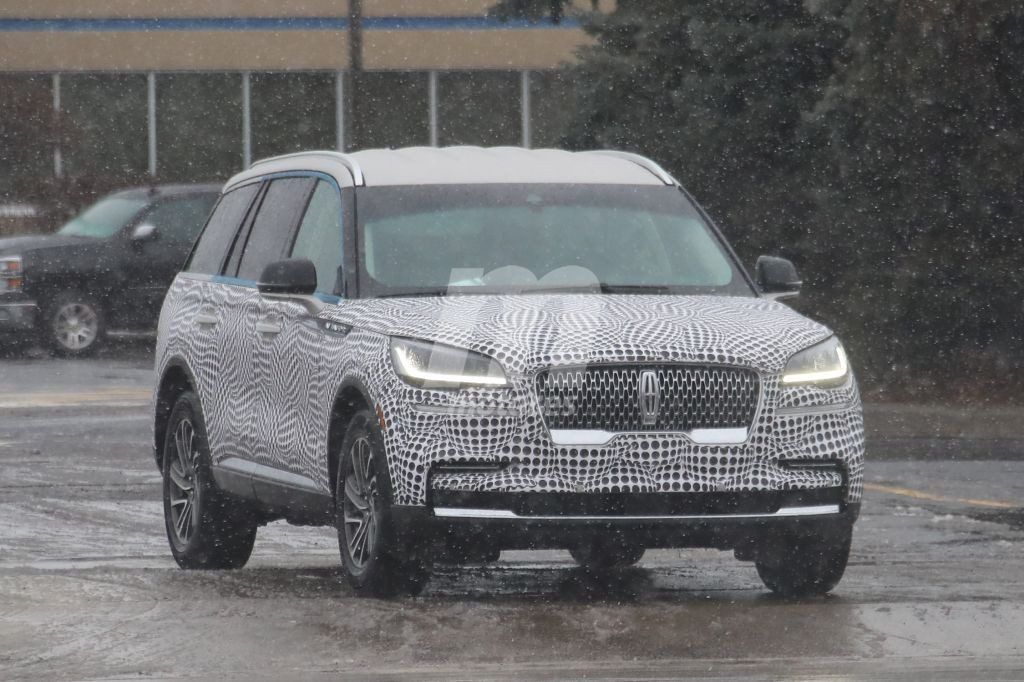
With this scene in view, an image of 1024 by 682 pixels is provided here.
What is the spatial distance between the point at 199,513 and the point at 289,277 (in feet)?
4.91

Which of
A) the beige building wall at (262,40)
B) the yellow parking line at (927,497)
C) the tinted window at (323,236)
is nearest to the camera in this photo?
the tinted window at (323,236)

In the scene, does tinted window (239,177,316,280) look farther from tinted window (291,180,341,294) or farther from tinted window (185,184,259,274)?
tinted window (185,184,259,274)

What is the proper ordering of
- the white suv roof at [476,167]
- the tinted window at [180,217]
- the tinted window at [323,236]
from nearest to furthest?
the tinted window at [323,236], the white suv roof at [476,167], the tinted window at [180,217]

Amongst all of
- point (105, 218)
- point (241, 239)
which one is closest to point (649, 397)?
point (241, 239)

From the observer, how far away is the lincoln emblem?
27.2ft

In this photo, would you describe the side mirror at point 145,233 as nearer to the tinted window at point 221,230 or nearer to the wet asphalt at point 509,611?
the wet asphalt at point 509,611

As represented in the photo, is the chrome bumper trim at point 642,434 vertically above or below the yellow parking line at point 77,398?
above

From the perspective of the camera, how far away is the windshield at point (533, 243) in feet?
30.4

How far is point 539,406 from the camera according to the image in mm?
8227

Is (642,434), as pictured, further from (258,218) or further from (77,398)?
(77,398)

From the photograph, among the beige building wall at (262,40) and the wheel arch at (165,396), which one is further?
the beige building wall at (262,40)

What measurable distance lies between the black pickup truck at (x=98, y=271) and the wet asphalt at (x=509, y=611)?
13306 mm

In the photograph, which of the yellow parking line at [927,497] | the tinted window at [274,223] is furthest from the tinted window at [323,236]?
the yellow parking line at [927,497]

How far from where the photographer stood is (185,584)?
904cm
